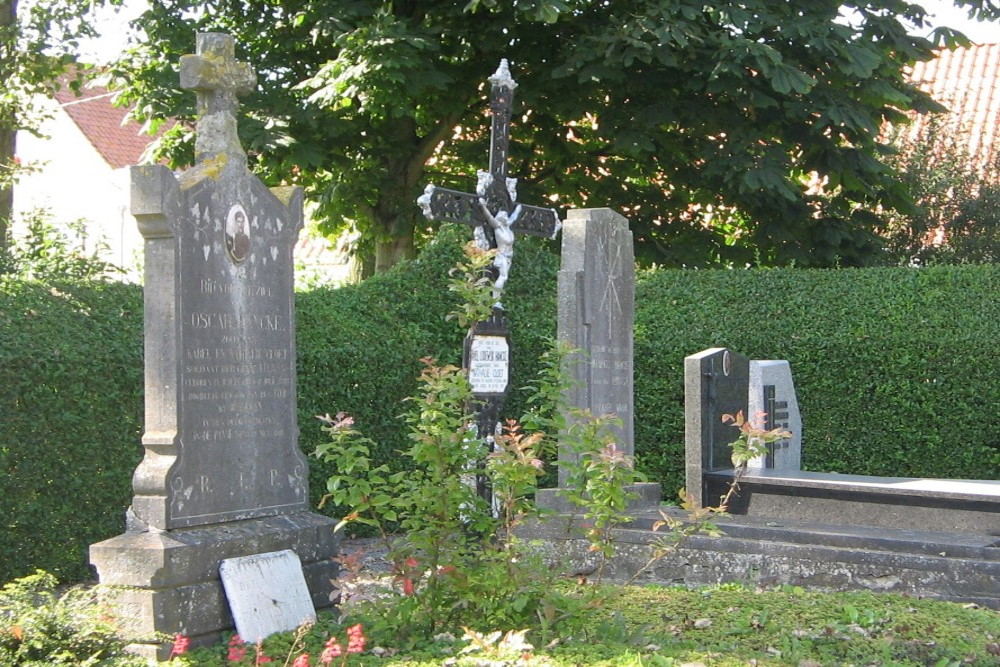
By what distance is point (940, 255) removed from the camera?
1664cm

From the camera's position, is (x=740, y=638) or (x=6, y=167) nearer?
(x=740, y=638)

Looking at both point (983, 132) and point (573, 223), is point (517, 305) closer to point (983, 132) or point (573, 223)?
point (573, 223)

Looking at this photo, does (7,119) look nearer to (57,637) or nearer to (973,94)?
(57,637)

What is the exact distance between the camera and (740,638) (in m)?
6.11

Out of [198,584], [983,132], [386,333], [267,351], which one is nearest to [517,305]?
[386,333]

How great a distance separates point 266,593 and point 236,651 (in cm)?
109

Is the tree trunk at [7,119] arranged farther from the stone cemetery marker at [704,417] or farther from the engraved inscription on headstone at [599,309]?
the stone cemetery marker at [704,417]

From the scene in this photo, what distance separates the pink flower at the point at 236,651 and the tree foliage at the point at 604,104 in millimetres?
8210

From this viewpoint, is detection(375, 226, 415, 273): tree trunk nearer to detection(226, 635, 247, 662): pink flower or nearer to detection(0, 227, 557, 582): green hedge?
detection(0, 227, 557, 582): green hedge

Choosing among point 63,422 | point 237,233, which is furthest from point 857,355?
point 63,422

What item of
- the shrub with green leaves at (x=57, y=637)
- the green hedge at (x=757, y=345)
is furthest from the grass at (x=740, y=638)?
the green hedge at (x=757, y=345)

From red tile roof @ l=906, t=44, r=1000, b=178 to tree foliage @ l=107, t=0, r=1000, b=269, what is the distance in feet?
10.8

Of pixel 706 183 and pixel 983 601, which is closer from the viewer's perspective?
pixel 983 601

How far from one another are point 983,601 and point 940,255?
974cm
